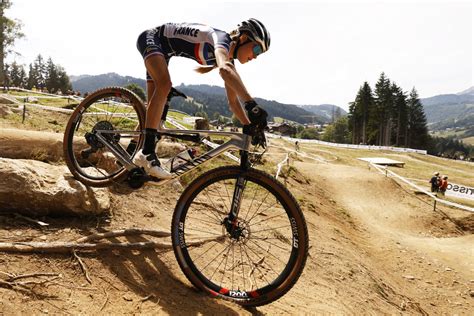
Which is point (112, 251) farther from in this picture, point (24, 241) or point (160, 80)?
point (160, 80)

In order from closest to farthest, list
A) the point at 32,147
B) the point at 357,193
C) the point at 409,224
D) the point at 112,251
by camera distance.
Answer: the point at 112,251
the point at 32,147
the point at 409,224
the point at 357,193

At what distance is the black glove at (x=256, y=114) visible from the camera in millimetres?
3883

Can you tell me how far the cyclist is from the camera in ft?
15.0

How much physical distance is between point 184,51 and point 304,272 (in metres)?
4.72

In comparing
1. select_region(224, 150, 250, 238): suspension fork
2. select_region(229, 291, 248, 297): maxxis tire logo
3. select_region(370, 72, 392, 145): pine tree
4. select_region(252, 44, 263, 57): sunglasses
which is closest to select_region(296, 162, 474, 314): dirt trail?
select_region(229, 291, 248, 297): maxxis tire logo

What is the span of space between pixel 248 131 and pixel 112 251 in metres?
2.45

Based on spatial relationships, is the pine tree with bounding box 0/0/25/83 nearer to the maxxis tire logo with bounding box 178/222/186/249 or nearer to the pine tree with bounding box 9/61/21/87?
the maxxis tire logo with bounding box 178/222/186/249

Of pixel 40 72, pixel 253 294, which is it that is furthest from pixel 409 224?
pixel 40 72

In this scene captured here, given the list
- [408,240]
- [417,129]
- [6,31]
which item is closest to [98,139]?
[408,240]

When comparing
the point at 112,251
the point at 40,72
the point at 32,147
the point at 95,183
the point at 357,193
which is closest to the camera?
the point at 112,251

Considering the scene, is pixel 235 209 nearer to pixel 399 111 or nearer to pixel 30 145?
pixel 30 145

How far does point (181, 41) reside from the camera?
4.98m

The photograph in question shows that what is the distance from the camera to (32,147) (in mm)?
6324

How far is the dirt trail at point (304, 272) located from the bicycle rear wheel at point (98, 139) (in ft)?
2.10
